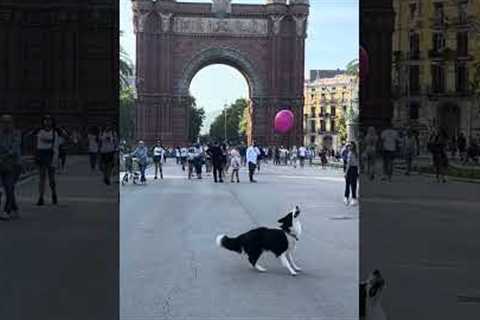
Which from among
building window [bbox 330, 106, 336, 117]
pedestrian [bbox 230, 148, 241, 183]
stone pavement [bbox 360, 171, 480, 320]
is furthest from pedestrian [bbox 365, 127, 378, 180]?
pedestrian [bbox 230, 148, 241, 183]

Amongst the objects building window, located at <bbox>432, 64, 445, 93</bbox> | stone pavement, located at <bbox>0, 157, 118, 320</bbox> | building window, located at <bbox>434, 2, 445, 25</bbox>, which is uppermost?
building window, located at <bbox>434, 2, 445, 25</bbox>

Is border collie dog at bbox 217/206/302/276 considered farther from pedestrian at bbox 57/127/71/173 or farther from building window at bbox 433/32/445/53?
building window at bbox 433/32/445/53

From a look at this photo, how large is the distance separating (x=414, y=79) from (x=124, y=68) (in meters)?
1.38

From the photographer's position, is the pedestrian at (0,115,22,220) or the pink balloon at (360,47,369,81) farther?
the pink balloon at (360,47,369,81)

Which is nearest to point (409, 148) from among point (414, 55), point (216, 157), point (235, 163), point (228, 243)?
point (414, 55)

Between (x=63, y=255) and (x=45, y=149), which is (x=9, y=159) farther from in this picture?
(x=63, y=255)

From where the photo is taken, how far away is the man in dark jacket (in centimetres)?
1933

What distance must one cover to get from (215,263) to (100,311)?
2457mm

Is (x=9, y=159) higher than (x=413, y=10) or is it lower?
lower

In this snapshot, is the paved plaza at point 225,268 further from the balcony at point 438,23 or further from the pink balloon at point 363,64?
the balcony at point 438,23

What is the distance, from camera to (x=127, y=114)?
3738mm

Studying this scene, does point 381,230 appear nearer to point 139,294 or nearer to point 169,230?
point 139,294

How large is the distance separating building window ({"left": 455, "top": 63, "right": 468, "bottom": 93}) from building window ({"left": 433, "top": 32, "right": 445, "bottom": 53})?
129 mm

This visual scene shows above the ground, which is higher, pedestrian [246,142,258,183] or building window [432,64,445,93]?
building window [432,64,445,93]
